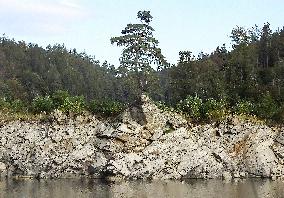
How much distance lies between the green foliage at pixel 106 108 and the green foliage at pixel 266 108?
20.5m

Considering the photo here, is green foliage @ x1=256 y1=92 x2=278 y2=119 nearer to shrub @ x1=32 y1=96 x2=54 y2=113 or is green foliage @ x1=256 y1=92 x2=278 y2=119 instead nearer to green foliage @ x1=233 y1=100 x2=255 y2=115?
green foliage @ x1=233 y1=100 x2=255 y2=115

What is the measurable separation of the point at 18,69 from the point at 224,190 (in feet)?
412

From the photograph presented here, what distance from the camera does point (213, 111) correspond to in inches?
2749

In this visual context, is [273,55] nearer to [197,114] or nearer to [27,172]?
[197,114]

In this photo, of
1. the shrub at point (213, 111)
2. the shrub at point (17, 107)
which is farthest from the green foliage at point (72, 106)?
the shrub at point (213, 111)

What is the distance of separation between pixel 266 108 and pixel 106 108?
937 inches

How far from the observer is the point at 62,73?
555 ft

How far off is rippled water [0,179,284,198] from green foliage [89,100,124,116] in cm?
1298

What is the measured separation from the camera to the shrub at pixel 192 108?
70544 mm

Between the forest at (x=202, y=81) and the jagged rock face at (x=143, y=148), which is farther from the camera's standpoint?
the forest at (x=202, y=81)

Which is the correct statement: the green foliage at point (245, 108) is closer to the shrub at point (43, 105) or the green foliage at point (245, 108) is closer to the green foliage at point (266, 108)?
the green foliage at point (266, 108)

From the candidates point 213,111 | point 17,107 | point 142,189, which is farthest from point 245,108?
point 17,107

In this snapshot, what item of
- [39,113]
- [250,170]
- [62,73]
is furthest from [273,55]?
[62,73]

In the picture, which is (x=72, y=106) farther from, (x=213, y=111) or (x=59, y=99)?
(x=213, y=111)
